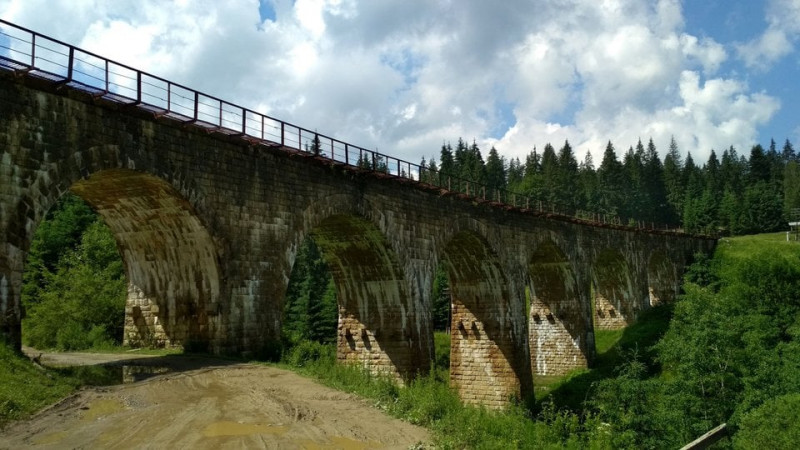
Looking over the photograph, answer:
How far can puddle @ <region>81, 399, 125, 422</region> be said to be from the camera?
404 inches

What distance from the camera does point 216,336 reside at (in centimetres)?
1681

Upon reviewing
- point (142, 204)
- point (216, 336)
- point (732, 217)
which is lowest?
point (216, 336)

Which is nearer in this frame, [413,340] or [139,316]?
[139,316]

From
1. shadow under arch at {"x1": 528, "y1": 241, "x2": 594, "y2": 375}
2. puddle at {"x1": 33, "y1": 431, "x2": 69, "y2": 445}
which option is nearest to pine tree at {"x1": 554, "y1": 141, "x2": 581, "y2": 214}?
shadow under arch at {"x1": 528, "y1": 241, "x2": 594, "y2": 375}

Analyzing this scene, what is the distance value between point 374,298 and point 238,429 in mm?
14733

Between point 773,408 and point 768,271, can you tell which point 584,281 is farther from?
point 773,408

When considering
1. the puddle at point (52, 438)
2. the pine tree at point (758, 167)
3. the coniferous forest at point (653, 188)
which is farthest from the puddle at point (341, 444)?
the pine tree at point (758, 167)

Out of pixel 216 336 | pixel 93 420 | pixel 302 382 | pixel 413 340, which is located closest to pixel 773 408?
pixel 413 340

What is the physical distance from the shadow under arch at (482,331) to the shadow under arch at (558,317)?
6.54 m

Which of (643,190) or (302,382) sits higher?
(643,190)

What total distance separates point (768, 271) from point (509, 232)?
14.7m

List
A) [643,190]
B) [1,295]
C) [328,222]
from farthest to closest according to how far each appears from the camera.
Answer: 1. [643,190]
2. [328,222]
3. [1,295]

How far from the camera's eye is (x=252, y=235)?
58.2 feet

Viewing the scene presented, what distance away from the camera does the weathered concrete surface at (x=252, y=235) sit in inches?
517
